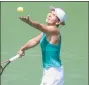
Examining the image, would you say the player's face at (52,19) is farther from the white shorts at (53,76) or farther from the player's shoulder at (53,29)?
the white shorts at (53,76)

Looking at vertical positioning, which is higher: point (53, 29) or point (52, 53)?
point (53, 29)

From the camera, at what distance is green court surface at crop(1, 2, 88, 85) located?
26.4 ft

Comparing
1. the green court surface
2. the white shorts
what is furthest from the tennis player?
the green court surface

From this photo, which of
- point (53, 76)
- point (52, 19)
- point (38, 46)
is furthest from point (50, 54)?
point (38, 46)

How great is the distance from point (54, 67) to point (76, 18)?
6.06m

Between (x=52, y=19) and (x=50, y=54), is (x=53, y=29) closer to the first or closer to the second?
(x=52, y=19)

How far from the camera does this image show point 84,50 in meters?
9.78

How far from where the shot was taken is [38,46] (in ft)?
32.2

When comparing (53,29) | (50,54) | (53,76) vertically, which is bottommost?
(53,76)

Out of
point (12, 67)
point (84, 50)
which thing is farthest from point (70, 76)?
point (84, 50)

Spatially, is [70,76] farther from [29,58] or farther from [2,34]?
[2,34]

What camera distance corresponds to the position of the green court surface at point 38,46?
8055mm

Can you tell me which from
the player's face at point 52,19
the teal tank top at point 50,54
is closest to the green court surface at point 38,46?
the teal tank top at point 50,54

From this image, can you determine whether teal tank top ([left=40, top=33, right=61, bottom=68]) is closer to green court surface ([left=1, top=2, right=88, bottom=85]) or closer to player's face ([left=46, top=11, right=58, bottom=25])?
player's face ([left=46, top=11, right=58, bottom=25])
